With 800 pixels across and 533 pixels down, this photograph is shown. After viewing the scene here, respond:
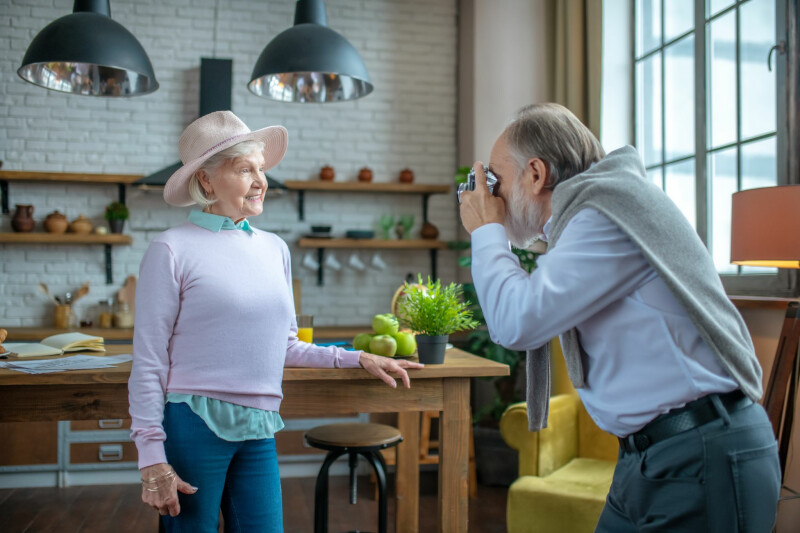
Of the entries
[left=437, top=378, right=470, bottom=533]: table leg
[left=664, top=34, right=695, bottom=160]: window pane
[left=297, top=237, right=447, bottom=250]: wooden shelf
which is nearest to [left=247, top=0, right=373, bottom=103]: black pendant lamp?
[left=437, top=378, right=470, bottom=533]: table leg

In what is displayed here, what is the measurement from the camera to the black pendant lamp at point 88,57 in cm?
295

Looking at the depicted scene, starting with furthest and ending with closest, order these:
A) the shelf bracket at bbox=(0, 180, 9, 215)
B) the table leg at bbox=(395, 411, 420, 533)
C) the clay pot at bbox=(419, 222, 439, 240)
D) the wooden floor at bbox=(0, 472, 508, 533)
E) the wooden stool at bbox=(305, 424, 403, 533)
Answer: the clay pot at bbox=(419, 222, 439, 240), the shelf bracket at bbox=(0, 180, 9, 215), the wooden floor at bbox=(0, 472, 508, 533), the table leg at bbox=(395, 411, 420, 533), the wooden stool at bbox=(305, 424, 403, 533)

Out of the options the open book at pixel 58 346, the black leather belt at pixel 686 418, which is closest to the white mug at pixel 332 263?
the open book at pixel 58 346

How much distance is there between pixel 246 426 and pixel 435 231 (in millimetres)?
3902

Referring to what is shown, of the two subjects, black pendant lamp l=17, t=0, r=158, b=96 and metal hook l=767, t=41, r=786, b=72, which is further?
metal hook l=767, t=41, r=786, b=72

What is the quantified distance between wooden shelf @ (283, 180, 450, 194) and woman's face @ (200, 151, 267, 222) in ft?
11.3

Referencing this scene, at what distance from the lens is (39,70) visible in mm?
3203

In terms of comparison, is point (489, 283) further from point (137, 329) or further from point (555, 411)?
point (555, 411)

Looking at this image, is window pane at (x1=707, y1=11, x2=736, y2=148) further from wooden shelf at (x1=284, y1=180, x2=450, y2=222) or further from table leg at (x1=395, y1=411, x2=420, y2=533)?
table leg at (x1=395, y1=411, x2=420, y2=533)

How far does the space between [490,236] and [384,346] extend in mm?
1021

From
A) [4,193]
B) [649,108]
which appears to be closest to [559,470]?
[649,108]

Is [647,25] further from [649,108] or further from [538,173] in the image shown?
[538,173]

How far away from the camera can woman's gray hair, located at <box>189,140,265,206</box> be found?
5.85 ft

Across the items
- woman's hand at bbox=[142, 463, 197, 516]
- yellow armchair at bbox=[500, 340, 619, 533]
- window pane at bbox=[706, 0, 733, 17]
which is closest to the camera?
woman's hand at bbox=[142, 463, 197, 516]
